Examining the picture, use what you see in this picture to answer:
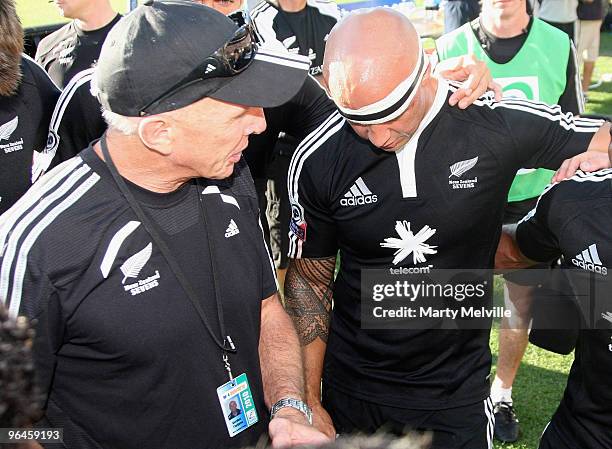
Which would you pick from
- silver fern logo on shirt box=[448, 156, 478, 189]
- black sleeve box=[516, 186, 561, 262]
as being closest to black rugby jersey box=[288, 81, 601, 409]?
silver fern logo on shirt box=[448, 156, 478, 189]

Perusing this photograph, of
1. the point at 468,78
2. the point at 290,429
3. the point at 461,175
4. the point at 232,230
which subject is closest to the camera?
the point at 290,429

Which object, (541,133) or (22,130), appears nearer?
(541,133)

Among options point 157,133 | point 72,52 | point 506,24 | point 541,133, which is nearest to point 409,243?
point 541,133

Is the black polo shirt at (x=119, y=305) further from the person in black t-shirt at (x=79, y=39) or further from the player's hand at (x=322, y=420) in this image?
the person in black t-shirt at (x=79, y=39)

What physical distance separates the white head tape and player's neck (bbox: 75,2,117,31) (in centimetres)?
317

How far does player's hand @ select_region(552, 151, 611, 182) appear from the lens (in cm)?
318

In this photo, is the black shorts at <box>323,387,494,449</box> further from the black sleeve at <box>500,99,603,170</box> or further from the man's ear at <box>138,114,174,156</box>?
the man's ear at <box>138,114,174,156</box>

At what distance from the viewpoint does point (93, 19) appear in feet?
18.3

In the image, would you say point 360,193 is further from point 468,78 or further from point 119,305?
point 119,305

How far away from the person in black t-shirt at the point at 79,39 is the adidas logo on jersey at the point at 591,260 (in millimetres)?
3718

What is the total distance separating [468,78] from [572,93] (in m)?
2.15

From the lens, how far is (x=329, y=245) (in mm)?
3514

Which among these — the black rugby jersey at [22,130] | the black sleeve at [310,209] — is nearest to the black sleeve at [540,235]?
the black sleeve at [310,209]

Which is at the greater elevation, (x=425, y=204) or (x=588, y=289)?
(x=425, y=204)
